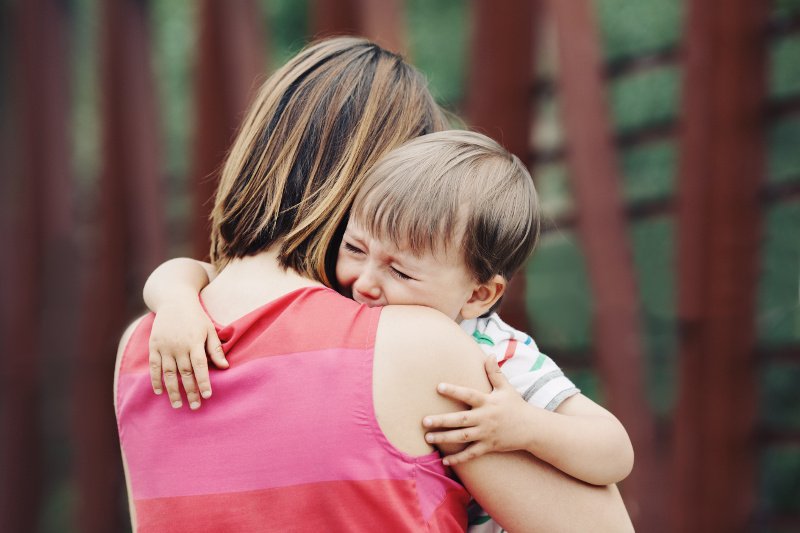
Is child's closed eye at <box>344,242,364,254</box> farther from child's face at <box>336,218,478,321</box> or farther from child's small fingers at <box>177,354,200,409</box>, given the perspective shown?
child's small fingers at <box>177,354,200,409</box>

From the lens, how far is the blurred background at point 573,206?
8.01 ft

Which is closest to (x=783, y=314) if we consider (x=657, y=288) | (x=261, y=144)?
(x=657, y=288)

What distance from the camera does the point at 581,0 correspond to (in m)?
2.73

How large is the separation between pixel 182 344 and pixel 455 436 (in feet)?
1.26

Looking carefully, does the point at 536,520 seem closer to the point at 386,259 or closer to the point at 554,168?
the point at 386,259

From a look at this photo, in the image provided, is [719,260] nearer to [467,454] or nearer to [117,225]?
[467,454]

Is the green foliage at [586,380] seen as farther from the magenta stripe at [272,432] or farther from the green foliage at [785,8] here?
the magenta stripe at [272,432]

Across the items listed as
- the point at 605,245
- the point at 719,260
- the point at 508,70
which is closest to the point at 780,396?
the point at 719,260

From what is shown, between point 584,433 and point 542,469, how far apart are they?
8 cm

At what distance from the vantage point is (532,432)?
1.15 m

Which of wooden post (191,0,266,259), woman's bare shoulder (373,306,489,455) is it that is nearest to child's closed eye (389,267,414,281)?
woman's bare shoulder (373,306,489,455)

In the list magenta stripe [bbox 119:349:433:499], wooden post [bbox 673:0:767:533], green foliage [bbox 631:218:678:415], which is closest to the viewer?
magenta stripe [bbox 119:349:433:499]

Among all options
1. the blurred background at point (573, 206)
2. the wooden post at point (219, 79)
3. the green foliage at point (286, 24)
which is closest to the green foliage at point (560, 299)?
the blurred background at point (573, 206)

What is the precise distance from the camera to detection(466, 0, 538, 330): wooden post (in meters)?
2.85
